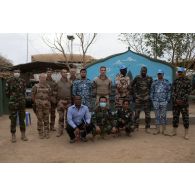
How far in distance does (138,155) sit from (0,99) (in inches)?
316

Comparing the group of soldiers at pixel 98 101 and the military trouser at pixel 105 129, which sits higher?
the group of soldiers at pixel 98 101

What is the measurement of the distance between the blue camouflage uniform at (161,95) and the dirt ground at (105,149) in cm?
56

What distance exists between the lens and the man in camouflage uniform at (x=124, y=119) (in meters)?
7.19

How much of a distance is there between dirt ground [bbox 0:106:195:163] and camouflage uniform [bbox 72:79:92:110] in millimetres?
1068

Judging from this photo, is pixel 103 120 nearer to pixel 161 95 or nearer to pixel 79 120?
pixel 79 120

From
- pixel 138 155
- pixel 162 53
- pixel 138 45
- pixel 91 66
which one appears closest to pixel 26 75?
pixel 138 45

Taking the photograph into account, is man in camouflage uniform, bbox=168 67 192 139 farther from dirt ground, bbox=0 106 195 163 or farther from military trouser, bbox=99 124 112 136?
military trouser, bbox=99 124 112 136

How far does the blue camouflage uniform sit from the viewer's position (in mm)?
7371

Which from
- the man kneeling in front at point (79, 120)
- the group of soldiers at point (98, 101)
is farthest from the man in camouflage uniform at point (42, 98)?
the man kneeling in front at point (79, 120)

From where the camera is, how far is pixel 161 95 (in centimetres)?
739

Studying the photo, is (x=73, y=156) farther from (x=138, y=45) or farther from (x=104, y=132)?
(x=138, y=45)

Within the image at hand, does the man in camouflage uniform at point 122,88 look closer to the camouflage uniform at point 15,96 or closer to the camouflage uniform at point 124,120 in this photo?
the camouflage uniform at point 124,120

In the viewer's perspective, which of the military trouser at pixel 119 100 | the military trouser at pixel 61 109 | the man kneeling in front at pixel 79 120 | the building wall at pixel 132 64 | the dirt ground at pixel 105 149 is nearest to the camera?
the dirt ground at pixel 105 149

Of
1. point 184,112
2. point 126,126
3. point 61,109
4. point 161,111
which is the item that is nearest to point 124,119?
point 126,126
